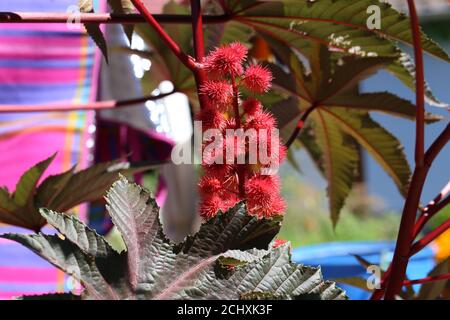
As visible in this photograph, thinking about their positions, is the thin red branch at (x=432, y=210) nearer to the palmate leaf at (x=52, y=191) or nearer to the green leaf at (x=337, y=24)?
the green leaf at (x=337, y=24)

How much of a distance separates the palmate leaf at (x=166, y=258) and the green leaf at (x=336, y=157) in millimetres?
481

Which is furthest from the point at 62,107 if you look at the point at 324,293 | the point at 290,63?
the point at 324,293

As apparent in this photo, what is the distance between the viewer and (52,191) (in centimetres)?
79

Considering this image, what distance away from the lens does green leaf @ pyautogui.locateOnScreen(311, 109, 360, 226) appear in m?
0.96

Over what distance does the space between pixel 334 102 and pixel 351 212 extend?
240 inches

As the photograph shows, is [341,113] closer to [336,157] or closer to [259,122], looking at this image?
[336,157]

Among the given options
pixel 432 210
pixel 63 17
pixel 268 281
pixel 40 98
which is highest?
pixel 40 98

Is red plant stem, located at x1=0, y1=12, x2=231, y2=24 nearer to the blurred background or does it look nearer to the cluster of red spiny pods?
the cluster of red spiny pods

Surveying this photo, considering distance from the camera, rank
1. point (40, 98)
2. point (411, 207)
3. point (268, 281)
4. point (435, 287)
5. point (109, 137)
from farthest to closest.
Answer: point (109, 137), point (40, 98), point (435, 287), point (411, 207), point (268, 281)

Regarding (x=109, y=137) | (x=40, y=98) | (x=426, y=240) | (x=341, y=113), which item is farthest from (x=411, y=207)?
(x=109, y=137)

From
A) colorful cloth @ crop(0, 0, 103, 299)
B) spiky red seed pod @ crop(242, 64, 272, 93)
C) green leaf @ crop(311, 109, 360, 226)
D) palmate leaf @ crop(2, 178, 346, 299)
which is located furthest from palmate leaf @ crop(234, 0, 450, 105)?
colorful cloth @ crop(0, 0, 103, 299)

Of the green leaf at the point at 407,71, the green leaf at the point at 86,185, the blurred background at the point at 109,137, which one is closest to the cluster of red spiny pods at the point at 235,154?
the green leaf at the point at 86,185

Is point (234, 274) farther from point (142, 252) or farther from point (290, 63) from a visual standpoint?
point (290, 63)

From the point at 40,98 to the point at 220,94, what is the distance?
162 cm
